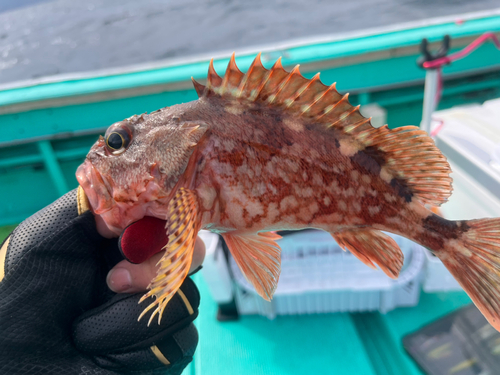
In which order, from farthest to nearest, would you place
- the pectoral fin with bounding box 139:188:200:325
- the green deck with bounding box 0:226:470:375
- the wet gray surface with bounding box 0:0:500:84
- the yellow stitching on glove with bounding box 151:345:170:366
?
the wet gray surface with bounding box 0:0:500:84 → the green deck with bounding box 0:226:470:375 → the yellow stitching on glove with bounding box 151:345:170:366 → the pectoral fin with bounding box 139:188:200:325

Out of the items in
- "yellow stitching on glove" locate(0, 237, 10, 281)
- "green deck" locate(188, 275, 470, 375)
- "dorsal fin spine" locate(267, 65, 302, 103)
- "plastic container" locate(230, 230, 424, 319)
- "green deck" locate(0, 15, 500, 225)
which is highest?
"green deck" locate(0, 15, 500, 225)

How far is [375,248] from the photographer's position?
1411 mm

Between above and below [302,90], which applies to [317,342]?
below

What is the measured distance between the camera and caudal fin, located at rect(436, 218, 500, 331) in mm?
1252

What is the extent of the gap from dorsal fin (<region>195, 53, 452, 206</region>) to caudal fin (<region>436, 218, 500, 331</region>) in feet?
0.55

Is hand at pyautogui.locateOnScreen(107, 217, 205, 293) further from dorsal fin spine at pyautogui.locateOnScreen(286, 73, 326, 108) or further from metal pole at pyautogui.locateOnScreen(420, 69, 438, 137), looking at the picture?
metal pole at pyautogui.locateOnScreen(420, 69, 438, 137)

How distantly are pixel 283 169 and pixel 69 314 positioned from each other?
1.28 meters

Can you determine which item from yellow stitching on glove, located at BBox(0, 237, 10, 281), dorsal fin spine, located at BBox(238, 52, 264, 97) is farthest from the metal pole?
yellow stitching on glove, located at BBox(0, 237, 10, 281)

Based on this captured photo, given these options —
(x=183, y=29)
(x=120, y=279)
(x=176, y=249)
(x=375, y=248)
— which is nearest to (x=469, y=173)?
(x=375, y=248)

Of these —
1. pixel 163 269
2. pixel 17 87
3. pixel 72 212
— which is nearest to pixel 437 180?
pixel 163 269

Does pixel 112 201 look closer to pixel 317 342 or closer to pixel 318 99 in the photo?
pixel 318 99

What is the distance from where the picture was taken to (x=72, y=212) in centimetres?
165

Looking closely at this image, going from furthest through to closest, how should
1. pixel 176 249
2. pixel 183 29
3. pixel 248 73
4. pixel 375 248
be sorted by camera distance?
pixel 183 29 < pixel 375 248 < pixel 248 73 < pixel 176 249

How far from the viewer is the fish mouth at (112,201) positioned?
133 cm
